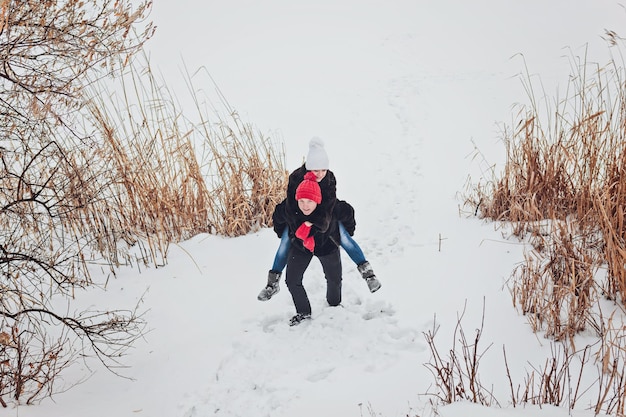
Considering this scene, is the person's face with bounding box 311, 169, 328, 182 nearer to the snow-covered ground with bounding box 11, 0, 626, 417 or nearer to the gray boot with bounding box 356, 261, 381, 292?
the gray boot with bounding box 356, 261, 381, 292

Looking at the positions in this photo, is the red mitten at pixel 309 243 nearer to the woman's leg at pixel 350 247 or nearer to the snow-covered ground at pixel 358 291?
the woman's leg at pixel 350 247

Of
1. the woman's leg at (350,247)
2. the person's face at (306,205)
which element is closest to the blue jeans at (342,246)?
the woman's leg at (350,247)

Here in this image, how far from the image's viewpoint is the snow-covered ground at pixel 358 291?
2.58 meters

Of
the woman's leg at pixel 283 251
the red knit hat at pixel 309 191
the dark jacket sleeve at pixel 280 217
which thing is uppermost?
the red knit hat at pixel 309 191

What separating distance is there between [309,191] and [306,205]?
9 centimetres

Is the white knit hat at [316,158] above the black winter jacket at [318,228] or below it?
above

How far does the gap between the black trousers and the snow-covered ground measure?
6.1 inches

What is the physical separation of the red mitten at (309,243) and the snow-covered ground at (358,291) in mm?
537

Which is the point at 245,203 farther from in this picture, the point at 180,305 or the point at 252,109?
the point at 252,109

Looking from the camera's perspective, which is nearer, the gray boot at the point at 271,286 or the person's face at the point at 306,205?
the person's face at the point at 306,205

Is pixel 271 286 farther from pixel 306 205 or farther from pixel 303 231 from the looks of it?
pixel 306 205

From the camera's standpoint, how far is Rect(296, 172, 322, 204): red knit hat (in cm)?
279

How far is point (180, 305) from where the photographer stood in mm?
3465

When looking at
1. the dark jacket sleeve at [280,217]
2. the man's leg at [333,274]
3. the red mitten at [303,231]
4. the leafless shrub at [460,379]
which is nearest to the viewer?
the leafless shrub at [460,379]
